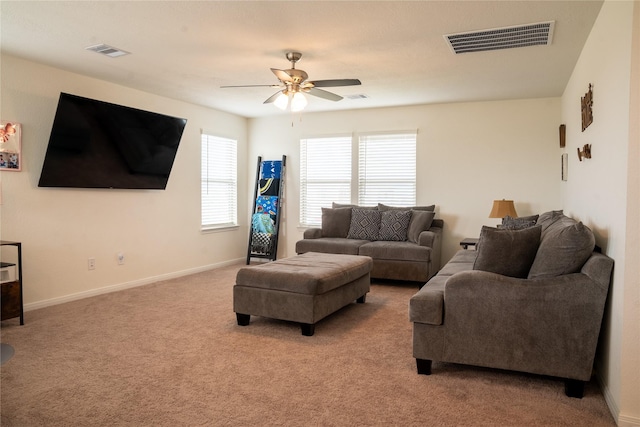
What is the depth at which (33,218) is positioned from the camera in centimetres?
444

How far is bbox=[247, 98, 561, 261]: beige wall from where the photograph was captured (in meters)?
6.02

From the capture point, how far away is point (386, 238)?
6.22m

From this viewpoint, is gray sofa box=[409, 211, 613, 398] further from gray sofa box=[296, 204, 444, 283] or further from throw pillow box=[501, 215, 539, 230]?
gray sofa box=[296, 204, 444, 283]

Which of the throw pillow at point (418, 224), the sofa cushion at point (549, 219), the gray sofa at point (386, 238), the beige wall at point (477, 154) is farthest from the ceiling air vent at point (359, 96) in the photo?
the sofa cushion at point (549, 219)

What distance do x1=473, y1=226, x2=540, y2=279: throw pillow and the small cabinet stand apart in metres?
3.75

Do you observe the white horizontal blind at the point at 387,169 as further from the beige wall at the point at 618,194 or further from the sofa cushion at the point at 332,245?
the beige wall at the point at 618,194

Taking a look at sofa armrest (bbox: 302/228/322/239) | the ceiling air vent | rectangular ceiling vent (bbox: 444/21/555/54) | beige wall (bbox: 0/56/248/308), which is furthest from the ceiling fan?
sofa armrest (bbox: 302/228/322/239)

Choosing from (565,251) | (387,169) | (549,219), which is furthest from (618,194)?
(387,169)

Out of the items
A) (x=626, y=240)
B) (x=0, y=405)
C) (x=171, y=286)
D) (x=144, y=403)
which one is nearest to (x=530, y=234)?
(x=626, y=240)

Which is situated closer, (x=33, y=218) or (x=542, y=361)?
(x=542, y=361)

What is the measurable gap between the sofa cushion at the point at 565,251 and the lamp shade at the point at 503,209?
3042 millimetres

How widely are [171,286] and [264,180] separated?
8.62 ft

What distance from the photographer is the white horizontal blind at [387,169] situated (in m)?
6.74

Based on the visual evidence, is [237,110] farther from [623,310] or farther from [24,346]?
[623,310]
